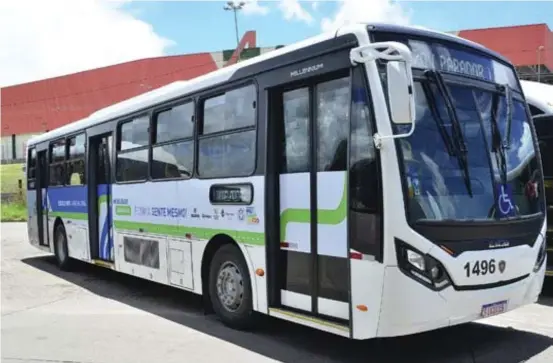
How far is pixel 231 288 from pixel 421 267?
108 inches

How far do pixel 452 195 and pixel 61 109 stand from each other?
56.4 meters

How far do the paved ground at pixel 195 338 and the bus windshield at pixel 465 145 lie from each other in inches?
55.7

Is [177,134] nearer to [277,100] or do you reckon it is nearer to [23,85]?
[277,100]

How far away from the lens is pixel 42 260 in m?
14.5

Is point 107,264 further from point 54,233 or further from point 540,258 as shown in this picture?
point 540,258

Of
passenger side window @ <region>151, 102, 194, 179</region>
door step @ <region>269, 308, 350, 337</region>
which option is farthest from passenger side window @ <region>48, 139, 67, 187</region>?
door step @ <region>269, 308, 350, 337</region>

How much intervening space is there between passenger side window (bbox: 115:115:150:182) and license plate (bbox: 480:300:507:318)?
209 inches

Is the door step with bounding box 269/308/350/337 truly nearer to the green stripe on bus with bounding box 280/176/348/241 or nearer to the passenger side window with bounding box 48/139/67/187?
the green stripe on bus with bounding box 280/176/348/241

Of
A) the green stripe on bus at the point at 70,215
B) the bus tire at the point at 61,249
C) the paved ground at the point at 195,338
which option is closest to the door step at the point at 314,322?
the paved ground at the point at 195,338

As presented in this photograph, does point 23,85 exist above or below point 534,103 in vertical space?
above

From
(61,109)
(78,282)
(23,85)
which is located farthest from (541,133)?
(23,85)

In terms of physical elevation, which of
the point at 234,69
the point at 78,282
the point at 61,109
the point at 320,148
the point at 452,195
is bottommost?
the point at 78,282

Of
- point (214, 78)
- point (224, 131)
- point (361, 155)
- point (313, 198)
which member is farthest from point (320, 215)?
point (214, 78)

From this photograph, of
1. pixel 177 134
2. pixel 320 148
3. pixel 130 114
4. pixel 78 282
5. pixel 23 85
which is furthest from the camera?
pixel 23 85
